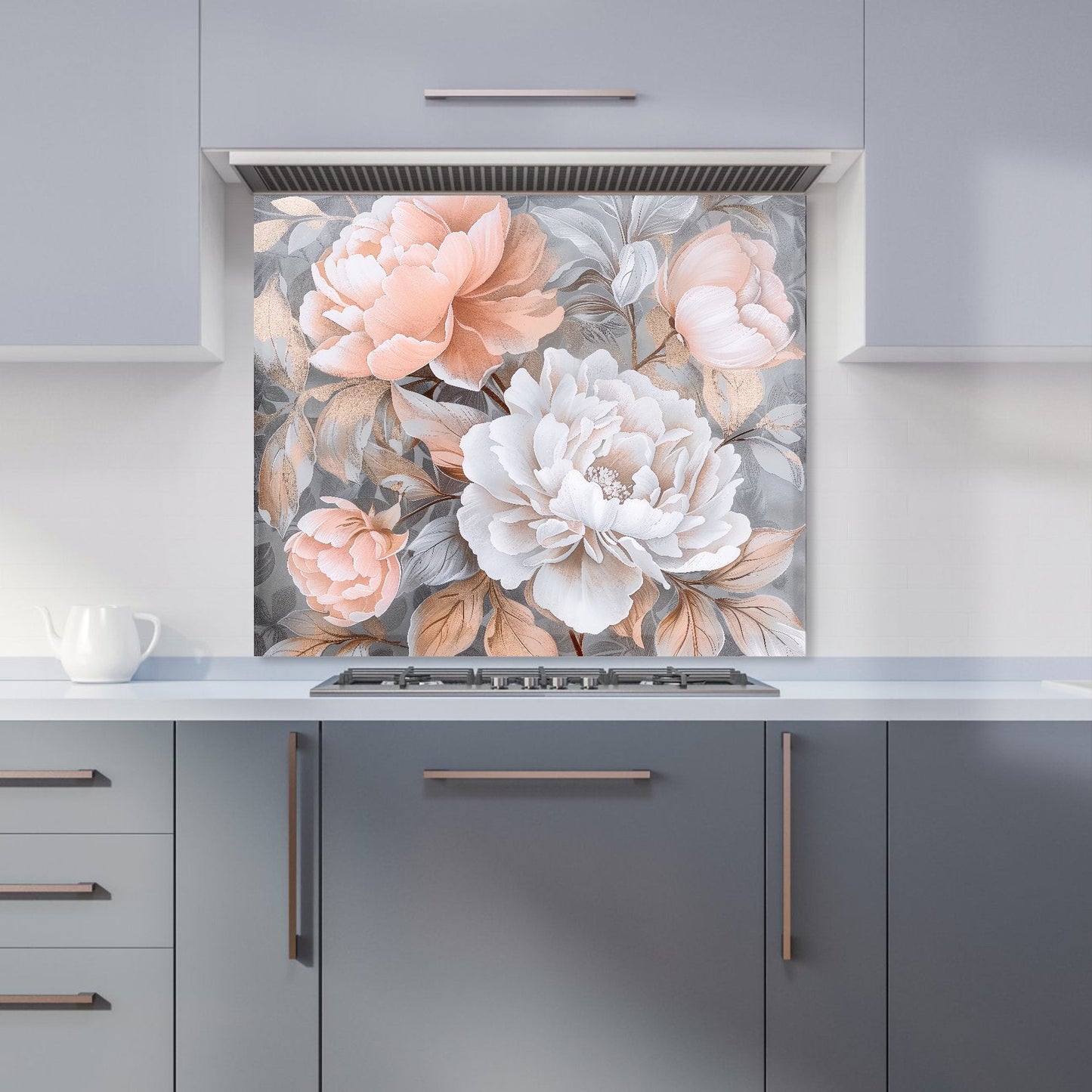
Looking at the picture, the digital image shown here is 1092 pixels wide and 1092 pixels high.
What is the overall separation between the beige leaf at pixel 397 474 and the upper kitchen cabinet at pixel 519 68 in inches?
26.8

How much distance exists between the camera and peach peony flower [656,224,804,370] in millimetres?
2299

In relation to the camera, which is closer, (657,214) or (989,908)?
(989,908)

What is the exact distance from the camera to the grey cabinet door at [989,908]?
1854 mm

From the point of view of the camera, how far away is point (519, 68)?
1.99m

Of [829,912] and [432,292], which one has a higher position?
[432,292]

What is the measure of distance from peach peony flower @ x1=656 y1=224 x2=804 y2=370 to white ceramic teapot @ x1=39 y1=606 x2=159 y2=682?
4.81 ft

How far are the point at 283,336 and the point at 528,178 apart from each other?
2.24 feet

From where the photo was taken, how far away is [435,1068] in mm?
1828

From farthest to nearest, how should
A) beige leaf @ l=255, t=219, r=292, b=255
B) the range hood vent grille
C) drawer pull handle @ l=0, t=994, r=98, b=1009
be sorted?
beige leaf @ l=255, t=219, r=292, b=255 → the range hood vent grille → drawer pull handle @ l=0, t=994, r=98, b=1009

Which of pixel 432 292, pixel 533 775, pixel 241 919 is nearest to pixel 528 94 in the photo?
pixel 432 292

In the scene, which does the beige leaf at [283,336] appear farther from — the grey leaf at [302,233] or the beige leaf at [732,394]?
the beige leaf at [732,394]

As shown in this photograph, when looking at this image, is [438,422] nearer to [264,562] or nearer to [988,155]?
[264,562]

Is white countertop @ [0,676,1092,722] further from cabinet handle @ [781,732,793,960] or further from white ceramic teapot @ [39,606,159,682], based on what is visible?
white ceramic teapot @ [39,606,159,682]

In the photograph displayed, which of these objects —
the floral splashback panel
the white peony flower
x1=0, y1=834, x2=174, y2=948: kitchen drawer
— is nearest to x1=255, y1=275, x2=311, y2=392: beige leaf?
the floral splashback panel
